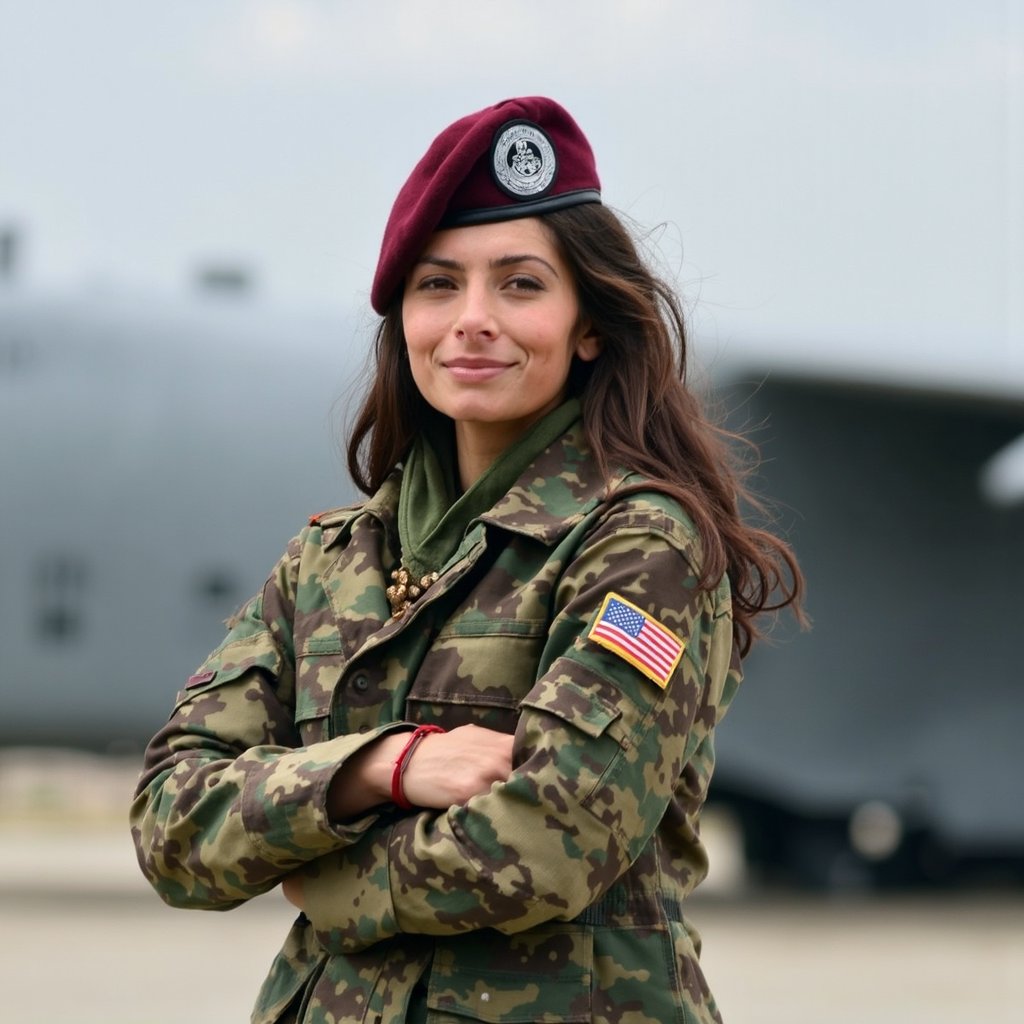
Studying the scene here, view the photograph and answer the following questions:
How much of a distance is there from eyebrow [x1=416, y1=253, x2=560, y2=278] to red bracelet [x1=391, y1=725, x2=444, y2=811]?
61 cm

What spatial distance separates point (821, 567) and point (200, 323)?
5.26 meters

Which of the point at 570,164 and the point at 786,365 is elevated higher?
the point at 570,164

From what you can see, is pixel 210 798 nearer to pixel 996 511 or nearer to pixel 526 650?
pixel 526 650

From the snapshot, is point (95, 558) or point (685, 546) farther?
point (95, 558)

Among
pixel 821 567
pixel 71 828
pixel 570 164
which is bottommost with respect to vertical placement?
pixel 71 828

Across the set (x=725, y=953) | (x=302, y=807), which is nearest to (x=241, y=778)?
(x=302, y=807)

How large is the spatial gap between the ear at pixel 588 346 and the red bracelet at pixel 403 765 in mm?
580

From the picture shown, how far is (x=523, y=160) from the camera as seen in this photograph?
2150 millimetres

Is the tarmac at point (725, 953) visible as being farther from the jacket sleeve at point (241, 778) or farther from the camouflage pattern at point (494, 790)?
the camouflage pattern at point (494, 790)

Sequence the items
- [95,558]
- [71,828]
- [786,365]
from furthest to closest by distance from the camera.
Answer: [71,828], [786,365], [95,558]

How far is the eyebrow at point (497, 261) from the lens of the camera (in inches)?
83.4

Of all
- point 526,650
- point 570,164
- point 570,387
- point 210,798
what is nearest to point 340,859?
point 210,798

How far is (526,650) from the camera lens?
2000 mm

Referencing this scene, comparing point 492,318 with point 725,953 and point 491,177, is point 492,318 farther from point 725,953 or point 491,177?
point 725,953
